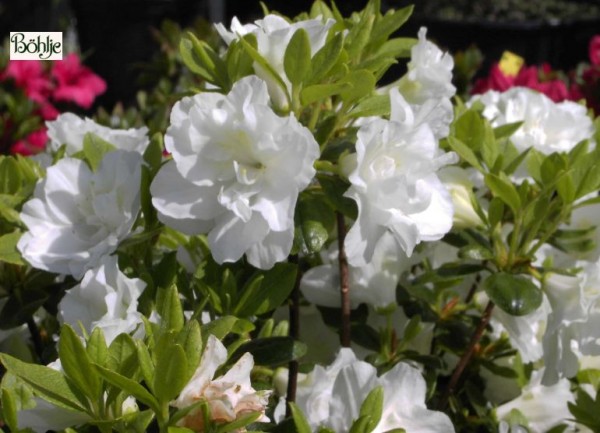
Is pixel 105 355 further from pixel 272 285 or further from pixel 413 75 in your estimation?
pixel 413 75

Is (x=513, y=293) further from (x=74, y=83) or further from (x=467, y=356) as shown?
(x=74, y=83)

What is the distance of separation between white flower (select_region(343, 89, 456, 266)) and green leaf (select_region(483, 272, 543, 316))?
0.14m

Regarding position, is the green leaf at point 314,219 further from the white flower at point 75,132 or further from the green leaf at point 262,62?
the white flower at point 75,132

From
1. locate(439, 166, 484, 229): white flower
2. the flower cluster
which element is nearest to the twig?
locate(439, 166, 484, 229): white flower

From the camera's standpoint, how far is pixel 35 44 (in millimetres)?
1210

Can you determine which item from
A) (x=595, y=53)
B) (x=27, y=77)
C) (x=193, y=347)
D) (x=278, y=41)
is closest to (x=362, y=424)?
(x=193, y=347)

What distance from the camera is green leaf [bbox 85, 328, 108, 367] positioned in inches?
27.5

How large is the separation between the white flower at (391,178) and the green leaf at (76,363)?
264 millimetres

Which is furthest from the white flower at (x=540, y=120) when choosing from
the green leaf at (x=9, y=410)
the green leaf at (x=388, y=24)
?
the green leaf at (x=9, y=410)

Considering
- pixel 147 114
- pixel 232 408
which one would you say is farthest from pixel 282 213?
pixel 147 114

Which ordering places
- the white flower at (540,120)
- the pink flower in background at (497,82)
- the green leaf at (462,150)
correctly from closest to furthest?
the green leaf at (462,150)
the white flower at (540,120)
the pink flower in background at (497,82)

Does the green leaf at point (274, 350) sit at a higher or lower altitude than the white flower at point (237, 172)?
lower

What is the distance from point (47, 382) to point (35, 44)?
0.64m

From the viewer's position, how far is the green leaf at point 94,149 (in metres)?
1.02
